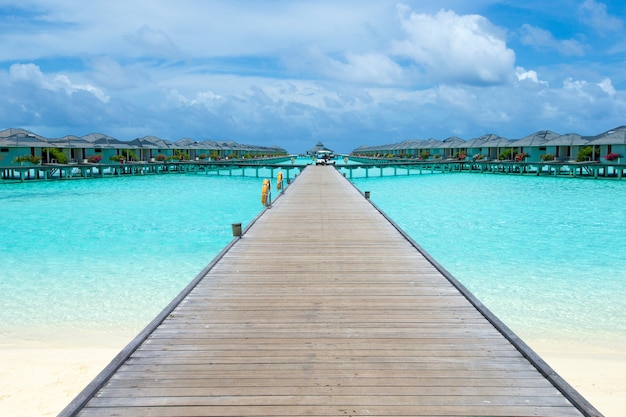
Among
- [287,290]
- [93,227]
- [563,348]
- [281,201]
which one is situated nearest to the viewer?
[287,290]

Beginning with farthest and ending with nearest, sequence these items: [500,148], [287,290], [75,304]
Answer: [500,148] → [75,304] → [287,290]

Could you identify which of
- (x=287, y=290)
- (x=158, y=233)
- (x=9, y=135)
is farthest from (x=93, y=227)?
(x=9, y=135)

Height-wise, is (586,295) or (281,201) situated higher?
(281,201)

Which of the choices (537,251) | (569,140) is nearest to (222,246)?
(537,251)

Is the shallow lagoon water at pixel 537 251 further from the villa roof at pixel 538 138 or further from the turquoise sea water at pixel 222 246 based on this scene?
the villa roof at pixel 538 138

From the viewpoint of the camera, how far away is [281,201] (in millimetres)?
16984

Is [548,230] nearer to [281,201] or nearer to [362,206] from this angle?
[362,206]

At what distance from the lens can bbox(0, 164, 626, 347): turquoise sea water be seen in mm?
9016

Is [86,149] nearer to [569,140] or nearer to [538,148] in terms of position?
[538,148]

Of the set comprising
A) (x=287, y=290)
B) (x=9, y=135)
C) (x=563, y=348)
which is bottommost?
(x=563, y=348)

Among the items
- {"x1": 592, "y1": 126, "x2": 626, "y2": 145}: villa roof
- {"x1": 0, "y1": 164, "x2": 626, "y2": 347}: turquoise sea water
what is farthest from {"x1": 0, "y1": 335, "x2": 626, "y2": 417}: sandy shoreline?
{"x1": 592, "y1": 126, "x2": 626, "y2": 145}: villa roof

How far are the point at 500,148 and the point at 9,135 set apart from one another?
4762cm

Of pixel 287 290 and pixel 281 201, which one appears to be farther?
pixel 281 201

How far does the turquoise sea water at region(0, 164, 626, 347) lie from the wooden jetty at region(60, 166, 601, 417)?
3336mm
